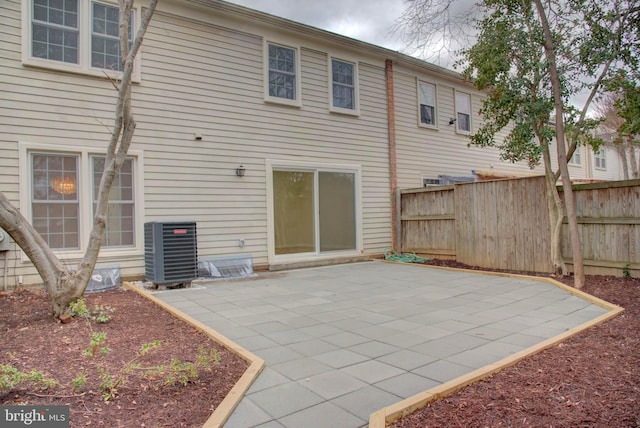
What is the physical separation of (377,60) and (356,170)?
9.83ft

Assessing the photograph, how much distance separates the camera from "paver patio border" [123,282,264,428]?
7.89 feet

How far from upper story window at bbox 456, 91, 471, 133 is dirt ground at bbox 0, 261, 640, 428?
9.10m

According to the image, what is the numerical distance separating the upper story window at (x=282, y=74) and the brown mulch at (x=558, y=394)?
7091 mm

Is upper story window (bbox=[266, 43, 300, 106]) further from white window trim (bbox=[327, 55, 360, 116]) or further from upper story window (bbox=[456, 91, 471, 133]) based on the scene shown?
upper story window (bbox=[456, 91, 471, 133])

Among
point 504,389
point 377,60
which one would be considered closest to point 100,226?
point 504,389

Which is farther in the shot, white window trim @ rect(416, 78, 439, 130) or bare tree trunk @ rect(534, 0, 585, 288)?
white window trim @ rect(416, 78, 439, 130)

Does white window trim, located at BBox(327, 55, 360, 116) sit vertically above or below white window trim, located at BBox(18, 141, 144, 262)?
above

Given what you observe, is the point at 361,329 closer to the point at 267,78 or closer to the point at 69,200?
the point at 69,200

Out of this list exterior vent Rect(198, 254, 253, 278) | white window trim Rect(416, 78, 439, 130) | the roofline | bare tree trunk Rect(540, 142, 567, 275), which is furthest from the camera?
white window trim Rect(416, 78, 439, 130)

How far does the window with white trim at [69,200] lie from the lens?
6434mm

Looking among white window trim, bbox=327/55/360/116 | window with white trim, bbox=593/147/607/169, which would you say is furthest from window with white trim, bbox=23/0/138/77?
window with white trim, bbox=593/147/607/169

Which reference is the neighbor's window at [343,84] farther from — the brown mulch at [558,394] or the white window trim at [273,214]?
the brown mulch at [558,394]

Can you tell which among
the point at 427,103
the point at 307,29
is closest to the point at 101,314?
the point at 307,29

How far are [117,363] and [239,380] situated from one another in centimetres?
105
